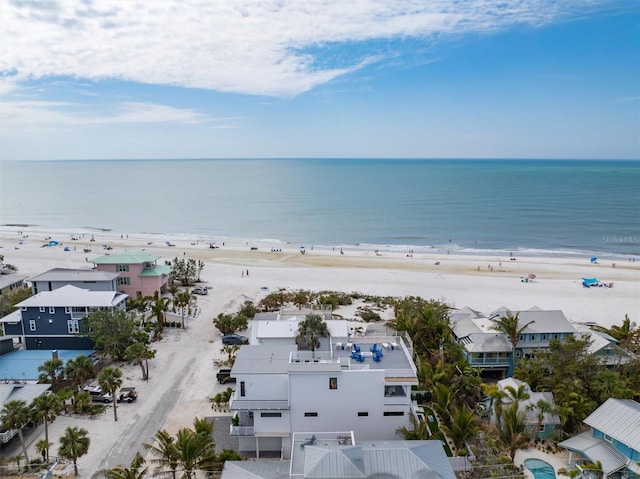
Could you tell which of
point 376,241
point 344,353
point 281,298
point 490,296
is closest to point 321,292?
point 281,298

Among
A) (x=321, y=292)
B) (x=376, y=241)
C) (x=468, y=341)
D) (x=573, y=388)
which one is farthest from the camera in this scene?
(x=376, y=241)

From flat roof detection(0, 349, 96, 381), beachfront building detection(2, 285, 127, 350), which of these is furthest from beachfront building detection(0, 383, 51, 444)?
beachfront building detection(2, 285, 127, 350)

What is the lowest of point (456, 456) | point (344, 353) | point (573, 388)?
point (456, 456)

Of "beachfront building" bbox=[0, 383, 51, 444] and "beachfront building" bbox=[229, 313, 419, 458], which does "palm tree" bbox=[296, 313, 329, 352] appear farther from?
"beachfront building" bbox=[0, 383, 51, 444]

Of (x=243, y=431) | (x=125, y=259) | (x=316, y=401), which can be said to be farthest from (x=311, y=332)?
(x=125, y=259)

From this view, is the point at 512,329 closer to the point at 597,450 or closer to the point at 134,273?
the point at 597,450

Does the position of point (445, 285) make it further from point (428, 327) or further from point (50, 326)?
point (50, 326)

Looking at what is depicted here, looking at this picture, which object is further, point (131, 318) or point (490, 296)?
point (490, 296)
